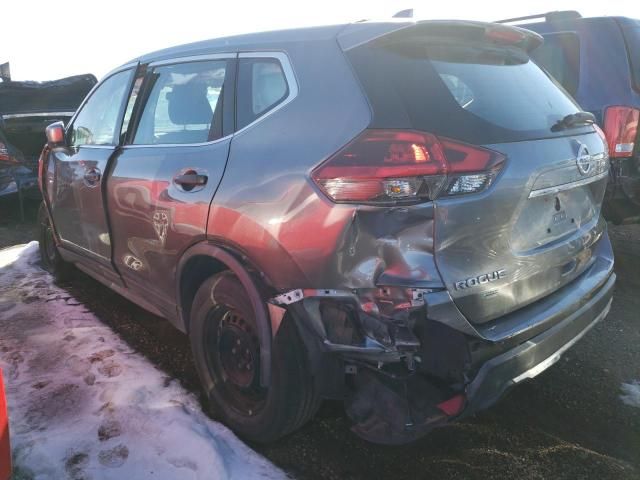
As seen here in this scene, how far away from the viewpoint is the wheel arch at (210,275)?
2152mm

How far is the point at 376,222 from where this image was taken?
1.80 meters

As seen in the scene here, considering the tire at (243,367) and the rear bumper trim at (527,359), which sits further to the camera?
the tire at (243,367)

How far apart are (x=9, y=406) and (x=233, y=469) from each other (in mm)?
1391

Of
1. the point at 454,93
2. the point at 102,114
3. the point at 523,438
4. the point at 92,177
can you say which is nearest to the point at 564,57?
the point at 454,93

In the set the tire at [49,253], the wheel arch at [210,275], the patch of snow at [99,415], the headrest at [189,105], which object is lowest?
the patch of snow at [99,415]

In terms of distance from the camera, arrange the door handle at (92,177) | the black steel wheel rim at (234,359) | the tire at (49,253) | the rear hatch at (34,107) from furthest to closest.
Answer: the rear hatch at (34,107) → the tire at (49,253) → the door handle at (92,177) → the black steel wheel rim at (234,359)

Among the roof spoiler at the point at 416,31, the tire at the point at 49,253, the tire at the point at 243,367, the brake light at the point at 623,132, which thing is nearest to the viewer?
the roof spoiler at the point at 416,31

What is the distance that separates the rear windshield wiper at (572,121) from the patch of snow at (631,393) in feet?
4.99

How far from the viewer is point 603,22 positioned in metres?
4.23

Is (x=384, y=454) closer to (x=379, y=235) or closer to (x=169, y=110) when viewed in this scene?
(x=379, y=235)

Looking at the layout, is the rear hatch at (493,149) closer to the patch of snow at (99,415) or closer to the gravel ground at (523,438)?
the gravel ground at (523,438)

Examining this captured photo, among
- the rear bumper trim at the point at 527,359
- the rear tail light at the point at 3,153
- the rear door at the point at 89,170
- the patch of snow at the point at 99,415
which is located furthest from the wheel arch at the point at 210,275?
the rear tail light at the point at 3,153

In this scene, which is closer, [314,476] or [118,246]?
[314,476]

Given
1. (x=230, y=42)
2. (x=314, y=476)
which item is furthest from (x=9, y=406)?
(x=230, y=42)
